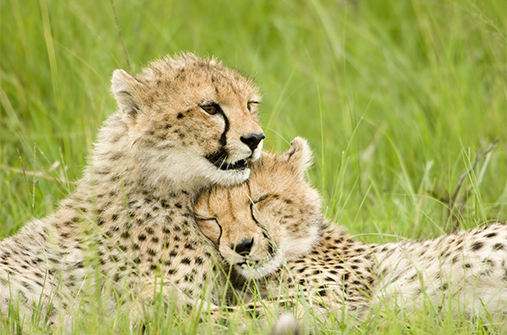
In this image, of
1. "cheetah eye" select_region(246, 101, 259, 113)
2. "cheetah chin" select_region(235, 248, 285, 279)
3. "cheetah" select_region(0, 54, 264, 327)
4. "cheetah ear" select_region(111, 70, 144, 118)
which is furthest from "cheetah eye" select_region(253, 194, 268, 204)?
"cheetah ear" select_region(111, 70, 144, 118)

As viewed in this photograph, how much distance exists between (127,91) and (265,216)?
0.90 meters

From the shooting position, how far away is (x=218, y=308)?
9.71 feet

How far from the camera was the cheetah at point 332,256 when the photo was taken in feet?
9.91

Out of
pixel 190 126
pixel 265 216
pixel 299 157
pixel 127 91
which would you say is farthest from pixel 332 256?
pixel 127 91

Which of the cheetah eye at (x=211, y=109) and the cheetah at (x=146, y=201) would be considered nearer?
the cheetah at (x=146, y=201)

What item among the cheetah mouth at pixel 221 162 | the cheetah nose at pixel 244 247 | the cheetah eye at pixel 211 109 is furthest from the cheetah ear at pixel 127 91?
the cheetah nose at pixel 244 247

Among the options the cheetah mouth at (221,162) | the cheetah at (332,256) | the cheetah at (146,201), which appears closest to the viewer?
the cheetah at (332,256)

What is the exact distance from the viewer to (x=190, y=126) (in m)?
3.28

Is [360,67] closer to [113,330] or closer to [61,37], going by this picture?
[61,37]

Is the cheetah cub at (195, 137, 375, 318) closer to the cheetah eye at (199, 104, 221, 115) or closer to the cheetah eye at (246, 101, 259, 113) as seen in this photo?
the cheetah eye at (246, 101, 259, 113)

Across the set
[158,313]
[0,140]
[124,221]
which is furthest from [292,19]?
[158,313]

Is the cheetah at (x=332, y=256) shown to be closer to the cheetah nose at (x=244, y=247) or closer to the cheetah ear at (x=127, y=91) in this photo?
the cheetah nose at (x=244, y=247)

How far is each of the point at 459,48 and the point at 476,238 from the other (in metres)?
3.53

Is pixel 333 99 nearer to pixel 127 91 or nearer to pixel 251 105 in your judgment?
pixel 251 105
